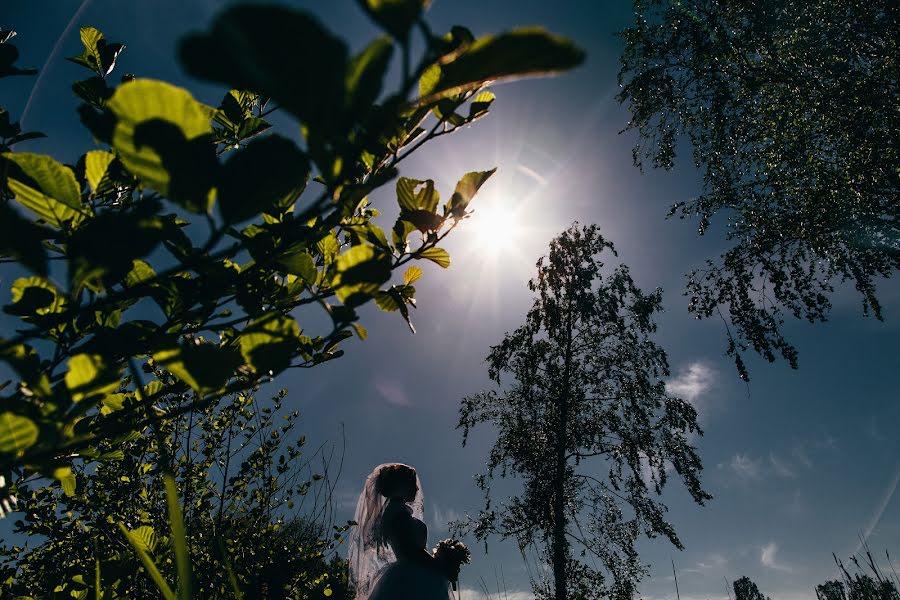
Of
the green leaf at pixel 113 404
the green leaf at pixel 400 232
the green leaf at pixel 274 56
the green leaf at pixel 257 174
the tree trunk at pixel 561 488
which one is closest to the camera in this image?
the green leaf at pixel 274 56

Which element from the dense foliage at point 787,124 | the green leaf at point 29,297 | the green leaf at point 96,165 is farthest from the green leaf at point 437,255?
the dense foliage at point 787,124

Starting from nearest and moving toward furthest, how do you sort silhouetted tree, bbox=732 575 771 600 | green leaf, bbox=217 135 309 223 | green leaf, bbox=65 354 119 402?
1. green leaf, bbox=217 135 309 223
2. green leaf, bbox=65 354 119 402
3. silhouetted tree, bbox=732 575 771 600

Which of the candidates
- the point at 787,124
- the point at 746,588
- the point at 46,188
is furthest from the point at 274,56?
the point at 746,588

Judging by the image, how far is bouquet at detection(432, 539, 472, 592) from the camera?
414 cm

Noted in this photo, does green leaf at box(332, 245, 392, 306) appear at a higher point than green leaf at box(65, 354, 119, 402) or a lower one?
higher

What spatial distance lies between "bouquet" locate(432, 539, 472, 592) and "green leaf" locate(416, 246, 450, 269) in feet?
13.6

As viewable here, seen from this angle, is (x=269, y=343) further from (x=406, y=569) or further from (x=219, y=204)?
(x=406, y=569)

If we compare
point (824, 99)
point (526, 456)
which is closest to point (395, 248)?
point (824, 99)

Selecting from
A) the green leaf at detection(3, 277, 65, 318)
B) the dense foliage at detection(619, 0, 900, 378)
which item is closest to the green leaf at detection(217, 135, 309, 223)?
the green leaf at detection(3, 277, 65, 318)

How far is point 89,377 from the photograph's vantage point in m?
0.46

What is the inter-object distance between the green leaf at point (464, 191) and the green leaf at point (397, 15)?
39 cm

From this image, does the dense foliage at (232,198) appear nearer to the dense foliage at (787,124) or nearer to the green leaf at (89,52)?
the green leaf at (89,52)

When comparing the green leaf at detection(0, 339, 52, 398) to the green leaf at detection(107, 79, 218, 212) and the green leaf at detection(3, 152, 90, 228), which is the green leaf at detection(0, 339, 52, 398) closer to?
the green leaf at detection(3, 152, 90, 228)

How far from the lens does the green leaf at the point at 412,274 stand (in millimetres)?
884
